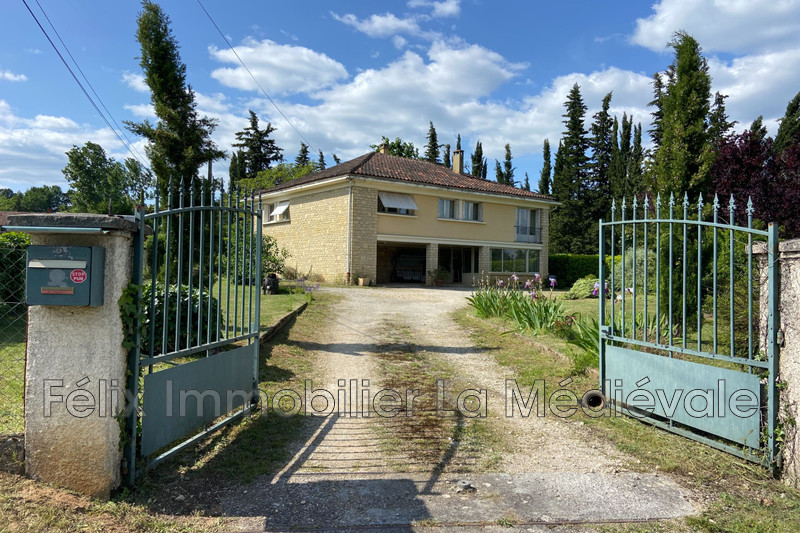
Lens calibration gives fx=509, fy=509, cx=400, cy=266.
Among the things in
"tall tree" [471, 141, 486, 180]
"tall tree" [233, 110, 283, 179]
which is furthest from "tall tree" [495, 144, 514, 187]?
"tall tree" [233, 110, 283, 179]

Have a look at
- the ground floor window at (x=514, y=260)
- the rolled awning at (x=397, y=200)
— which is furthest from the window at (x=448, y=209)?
the ground floor window at (x=514, y=260)

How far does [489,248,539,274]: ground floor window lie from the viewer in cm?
2850

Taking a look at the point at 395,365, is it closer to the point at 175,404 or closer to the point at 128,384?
the point at 175,404

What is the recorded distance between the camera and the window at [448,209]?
26.4 meters

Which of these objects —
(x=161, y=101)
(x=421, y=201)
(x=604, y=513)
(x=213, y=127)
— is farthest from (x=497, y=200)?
(x=604, y=513)

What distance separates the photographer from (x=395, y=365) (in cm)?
753

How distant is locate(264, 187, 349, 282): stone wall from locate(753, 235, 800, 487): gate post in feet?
65.5

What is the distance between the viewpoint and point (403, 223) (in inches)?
973

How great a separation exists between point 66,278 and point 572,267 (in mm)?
30871

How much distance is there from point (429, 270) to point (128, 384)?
73.1 ft

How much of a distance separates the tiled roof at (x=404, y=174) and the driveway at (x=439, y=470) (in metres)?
18.0

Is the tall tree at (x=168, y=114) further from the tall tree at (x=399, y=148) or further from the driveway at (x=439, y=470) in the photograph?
the tall tree at (x=399, y=148)

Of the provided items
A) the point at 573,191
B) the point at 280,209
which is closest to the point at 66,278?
the point at 280,209

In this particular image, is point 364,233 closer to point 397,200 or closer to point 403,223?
point 403,223
